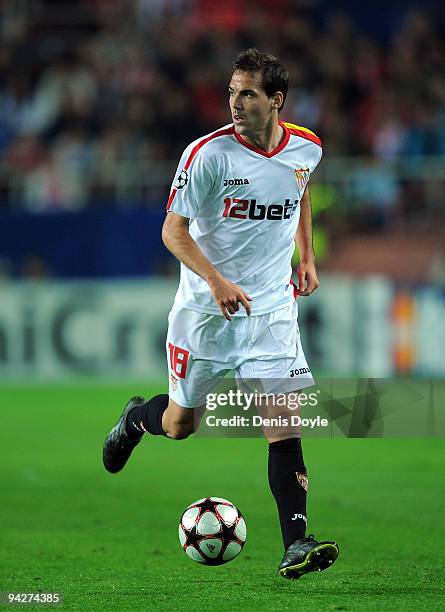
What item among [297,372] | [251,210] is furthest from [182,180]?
[297,372]

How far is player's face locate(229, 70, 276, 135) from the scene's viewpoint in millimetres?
5652

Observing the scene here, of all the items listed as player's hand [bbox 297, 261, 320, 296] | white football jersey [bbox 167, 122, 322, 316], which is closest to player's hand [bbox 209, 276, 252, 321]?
white football jersey [bbox 167, 122, 322, 316]

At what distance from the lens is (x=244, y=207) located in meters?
5.84

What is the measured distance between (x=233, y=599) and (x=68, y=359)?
10415mm

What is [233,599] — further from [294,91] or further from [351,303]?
[294,91]

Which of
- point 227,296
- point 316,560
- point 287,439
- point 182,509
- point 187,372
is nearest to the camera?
point 316,560

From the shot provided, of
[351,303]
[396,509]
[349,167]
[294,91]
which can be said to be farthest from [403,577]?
[294,91]

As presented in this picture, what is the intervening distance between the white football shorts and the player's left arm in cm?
15

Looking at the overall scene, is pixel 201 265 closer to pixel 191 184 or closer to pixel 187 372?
pixel 191 184

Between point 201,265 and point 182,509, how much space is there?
262 centimetres

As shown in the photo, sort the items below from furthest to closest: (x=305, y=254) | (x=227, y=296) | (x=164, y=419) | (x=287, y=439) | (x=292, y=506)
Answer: (x=164, y=419) < (x=305, y=254) < (x=287, y=439) < (x=292, y=506) < (x=227, y=296)

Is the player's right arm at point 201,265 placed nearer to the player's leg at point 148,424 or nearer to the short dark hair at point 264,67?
the short dark hair at point 264,67

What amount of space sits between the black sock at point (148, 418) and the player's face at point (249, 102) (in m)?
1.61

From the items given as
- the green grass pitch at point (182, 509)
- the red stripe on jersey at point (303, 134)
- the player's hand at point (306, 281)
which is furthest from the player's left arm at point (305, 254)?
the green grass pitch at point (182, 509)
